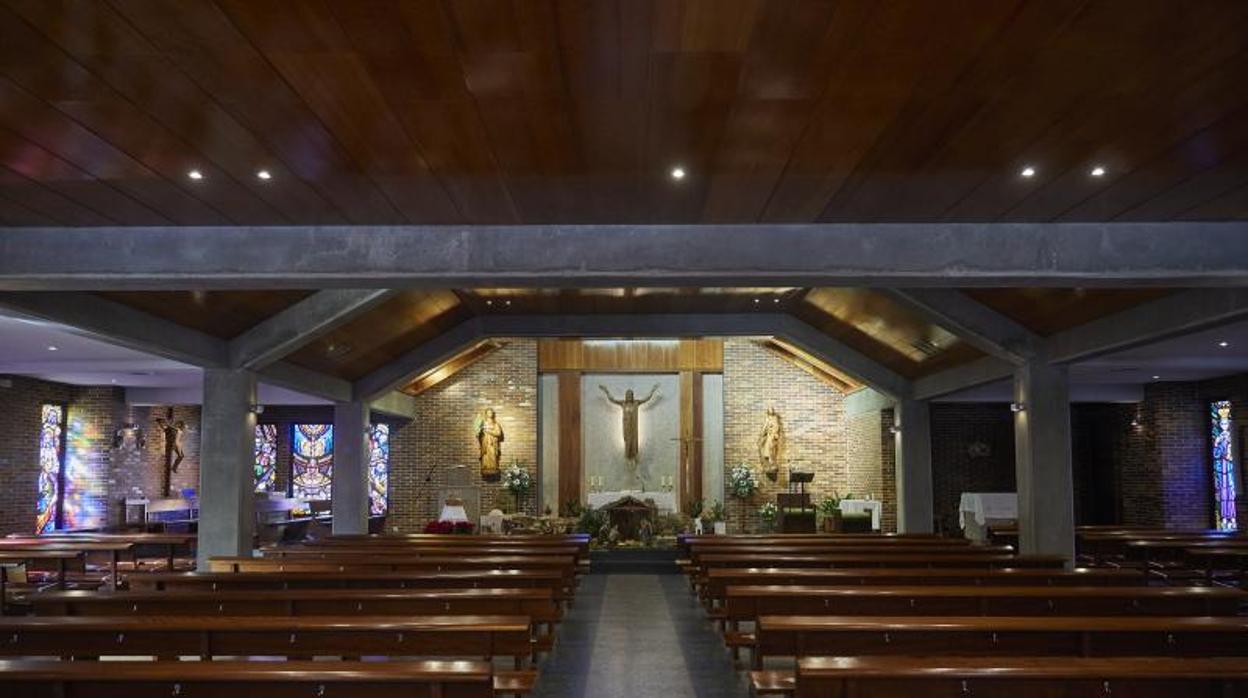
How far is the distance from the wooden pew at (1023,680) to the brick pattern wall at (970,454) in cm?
1849

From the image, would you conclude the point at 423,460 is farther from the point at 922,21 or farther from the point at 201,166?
the point at 922,21

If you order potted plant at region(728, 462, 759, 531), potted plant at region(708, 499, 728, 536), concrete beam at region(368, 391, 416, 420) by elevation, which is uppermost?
concrete beam at region(368, 391, 416, 420)

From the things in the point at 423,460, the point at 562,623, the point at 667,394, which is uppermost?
the point at 667,394

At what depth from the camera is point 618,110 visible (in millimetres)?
5535

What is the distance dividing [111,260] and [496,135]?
11.9ft

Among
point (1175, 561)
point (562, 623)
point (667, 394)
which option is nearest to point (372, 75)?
point (562, 623)

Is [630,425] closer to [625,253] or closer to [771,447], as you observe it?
[771,447]

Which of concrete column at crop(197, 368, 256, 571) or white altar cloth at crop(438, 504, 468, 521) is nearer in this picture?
concrete column at crop(197, 368, 256, 571)

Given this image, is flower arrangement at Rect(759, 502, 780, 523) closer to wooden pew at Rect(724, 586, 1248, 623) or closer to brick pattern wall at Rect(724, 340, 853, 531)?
brick pattern wall at Rect(724, 340, 853, 531)

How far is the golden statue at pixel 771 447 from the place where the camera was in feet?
74.5

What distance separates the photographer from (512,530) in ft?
69.6

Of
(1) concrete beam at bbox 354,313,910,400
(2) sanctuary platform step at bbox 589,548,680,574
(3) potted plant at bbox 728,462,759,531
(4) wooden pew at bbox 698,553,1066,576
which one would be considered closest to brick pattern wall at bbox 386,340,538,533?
(3) potted plant at bbox 728,462,759,531

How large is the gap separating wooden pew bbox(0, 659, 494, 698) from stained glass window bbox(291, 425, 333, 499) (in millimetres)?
20086

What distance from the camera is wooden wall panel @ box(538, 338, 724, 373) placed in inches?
912
